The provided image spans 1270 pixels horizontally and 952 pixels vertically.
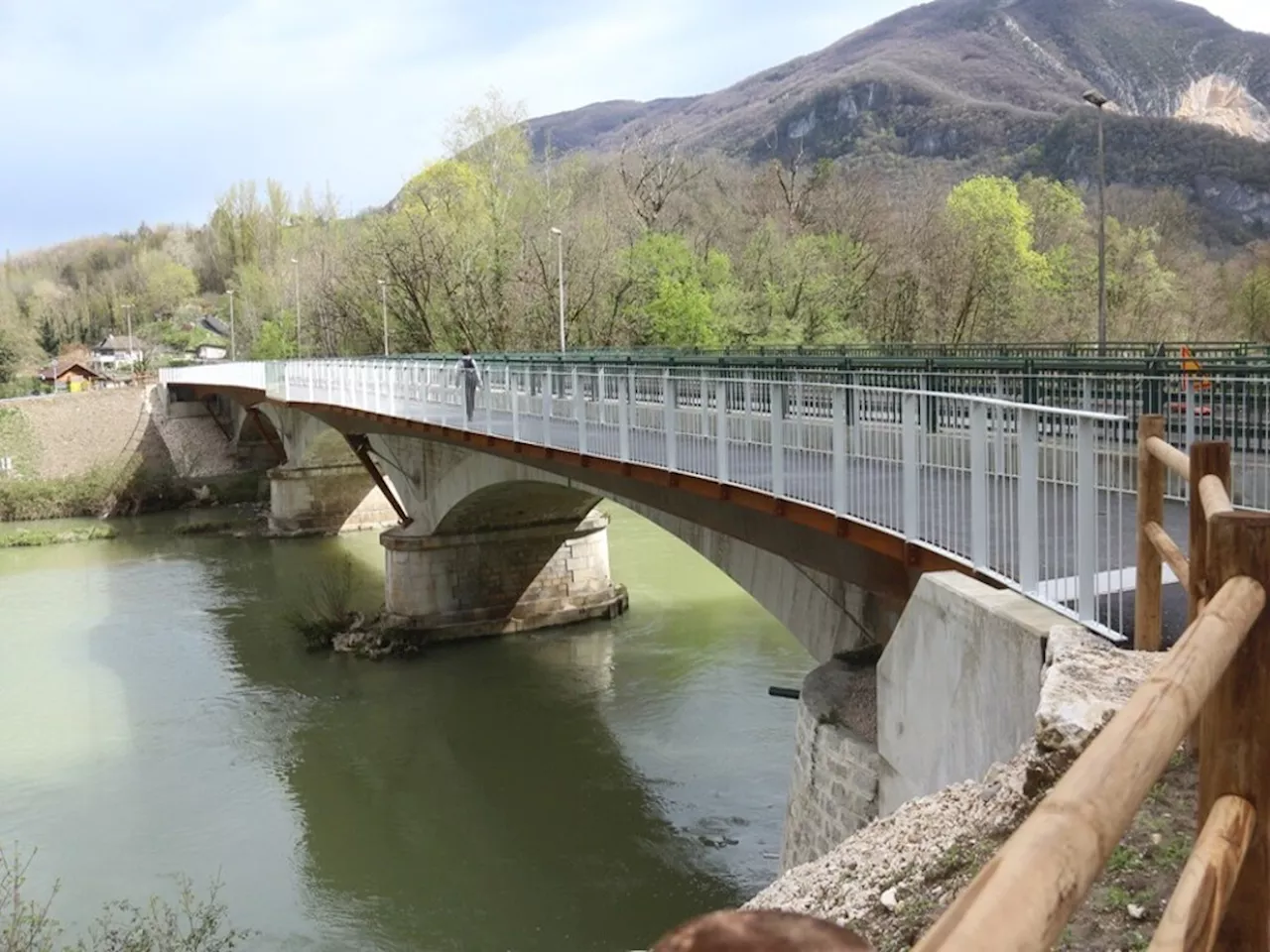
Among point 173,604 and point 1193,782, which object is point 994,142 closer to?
point 173,604

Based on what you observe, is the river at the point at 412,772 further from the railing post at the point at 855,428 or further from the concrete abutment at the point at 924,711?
the railing post at the point at 855,428

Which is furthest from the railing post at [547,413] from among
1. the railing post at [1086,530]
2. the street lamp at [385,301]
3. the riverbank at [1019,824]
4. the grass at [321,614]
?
the street lamp at [385,301]

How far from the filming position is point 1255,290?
146ft

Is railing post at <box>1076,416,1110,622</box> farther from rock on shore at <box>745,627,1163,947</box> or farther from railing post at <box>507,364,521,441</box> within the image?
railing post at <box>507,364,521,441</box>

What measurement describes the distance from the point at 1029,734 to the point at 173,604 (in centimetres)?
2781

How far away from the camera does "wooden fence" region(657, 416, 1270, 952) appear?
112cm

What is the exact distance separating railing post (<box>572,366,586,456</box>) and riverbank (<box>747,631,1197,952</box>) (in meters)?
8.41

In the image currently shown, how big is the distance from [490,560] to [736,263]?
24.7 metres

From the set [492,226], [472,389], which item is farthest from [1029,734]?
[492,226]

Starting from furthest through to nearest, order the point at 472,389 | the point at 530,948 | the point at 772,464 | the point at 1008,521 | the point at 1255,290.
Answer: the point at 1255,290 → the point at 472,389 → the point at 530,948 → the point at 772,464 → the point at 1008,521

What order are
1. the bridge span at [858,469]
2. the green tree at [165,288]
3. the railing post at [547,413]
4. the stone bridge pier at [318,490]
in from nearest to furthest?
the bridge span at [858,469] → the railing post at [547,413] → the stone bridge pier at [318,490] → the green tree at [165,288]

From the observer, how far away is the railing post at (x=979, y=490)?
6.98 metres

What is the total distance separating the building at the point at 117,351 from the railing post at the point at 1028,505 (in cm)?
11127

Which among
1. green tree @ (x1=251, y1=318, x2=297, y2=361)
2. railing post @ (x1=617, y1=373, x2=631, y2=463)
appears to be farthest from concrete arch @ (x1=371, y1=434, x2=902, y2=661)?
green tree @ (x1=251, y1=318, x2=297, y2=361)
